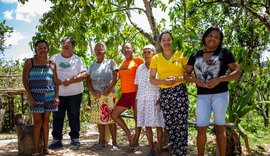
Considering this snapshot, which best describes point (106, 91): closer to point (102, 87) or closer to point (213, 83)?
point (102, 87)

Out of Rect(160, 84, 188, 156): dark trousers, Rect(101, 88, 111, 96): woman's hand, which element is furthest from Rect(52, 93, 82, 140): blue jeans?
Rect(160, 84, 188, 156): dark trousers

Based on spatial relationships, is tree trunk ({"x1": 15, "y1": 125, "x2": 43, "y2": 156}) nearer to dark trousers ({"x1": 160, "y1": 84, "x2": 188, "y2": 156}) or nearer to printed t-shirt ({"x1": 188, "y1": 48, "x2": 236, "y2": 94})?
dark trousers ({"x1": 160, "y1": 84, "x2": 188, "y2": 156})

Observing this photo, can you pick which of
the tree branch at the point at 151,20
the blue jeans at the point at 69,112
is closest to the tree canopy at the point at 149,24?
the tree branch at the point at 151,20

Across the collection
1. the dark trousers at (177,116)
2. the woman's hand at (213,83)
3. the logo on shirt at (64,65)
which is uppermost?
the logo on shirt at (64,65)

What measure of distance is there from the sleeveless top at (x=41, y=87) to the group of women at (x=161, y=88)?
0.04ft

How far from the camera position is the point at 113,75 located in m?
4.98

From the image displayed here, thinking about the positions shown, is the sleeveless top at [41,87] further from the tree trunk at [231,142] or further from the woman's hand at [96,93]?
the tree trunk at [231,142]

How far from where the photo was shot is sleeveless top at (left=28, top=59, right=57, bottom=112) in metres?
4.39

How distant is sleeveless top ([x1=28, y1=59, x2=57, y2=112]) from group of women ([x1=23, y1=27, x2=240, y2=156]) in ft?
0.04

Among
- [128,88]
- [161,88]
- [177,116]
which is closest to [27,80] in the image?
[128,88]

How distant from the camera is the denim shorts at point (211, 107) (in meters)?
3.60

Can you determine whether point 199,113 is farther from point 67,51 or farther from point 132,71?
point 67,51

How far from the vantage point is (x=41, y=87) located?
14.5ft

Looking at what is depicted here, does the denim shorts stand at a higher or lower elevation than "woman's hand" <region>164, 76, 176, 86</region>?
lower
